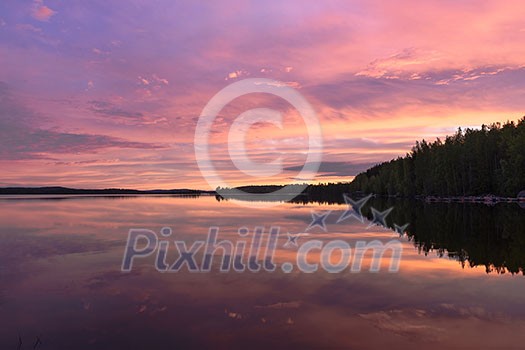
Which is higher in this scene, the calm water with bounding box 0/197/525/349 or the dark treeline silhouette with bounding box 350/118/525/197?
the dark treeline silhouette with bounding box 350/118/525/197

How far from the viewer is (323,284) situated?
53.2 feet

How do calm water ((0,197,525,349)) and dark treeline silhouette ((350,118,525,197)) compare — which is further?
dark treeline silhouette ((350,118,525,197))

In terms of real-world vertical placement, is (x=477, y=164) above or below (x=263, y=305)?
above

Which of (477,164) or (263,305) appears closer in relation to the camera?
(263,305)

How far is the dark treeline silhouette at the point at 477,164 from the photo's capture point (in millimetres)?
95619

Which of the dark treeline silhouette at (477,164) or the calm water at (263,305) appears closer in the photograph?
the calm water at (263,305)

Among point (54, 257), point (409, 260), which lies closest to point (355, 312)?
point (409, 260)

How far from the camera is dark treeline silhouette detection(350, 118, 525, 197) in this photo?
95619 mm

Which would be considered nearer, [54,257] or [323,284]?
[323,284]

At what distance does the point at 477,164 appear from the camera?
379 ft

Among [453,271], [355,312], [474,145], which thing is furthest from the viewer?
[474,145]

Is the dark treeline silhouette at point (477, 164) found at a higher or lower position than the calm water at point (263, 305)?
higher

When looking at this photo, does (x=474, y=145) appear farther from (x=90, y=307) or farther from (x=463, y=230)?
(x=90, y=307)

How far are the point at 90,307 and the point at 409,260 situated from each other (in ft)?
51.7
